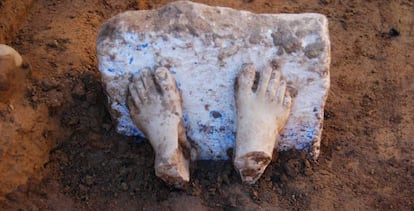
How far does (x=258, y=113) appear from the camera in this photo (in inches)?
77.7

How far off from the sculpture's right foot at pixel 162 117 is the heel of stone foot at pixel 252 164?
0.20 metres

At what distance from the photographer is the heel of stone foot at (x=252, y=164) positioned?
1.95 m

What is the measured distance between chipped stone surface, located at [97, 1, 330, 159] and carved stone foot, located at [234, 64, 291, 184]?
0.15ft

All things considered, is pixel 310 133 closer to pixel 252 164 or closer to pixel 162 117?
pixel 252 164

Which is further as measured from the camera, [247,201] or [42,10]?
[42,10]

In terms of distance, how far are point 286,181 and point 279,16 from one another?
65cm

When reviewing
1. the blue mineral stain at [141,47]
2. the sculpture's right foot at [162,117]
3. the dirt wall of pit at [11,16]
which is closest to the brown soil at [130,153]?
the dirt wall of pit at [11,16]

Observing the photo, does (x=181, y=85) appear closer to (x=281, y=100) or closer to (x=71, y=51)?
(x=281, y=100)

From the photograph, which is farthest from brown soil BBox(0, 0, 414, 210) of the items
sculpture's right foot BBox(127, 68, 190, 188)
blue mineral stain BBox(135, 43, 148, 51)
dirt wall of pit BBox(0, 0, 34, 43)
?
blue mineral stain BBox(135, 43, 148, 51)

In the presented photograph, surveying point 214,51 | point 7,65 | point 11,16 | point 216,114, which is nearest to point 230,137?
point 216,114

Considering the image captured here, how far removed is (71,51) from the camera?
2.36 metres

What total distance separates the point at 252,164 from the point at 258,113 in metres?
0.19

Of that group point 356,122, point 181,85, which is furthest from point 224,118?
Result: point 356,122

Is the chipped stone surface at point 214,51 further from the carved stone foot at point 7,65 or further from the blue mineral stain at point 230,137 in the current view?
the carved stone foot at point 7,65
